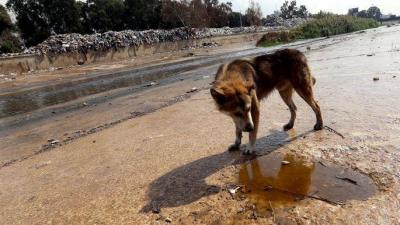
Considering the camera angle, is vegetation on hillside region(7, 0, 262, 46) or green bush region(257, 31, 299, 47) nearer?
green bush region(257, 31, 299, 47)

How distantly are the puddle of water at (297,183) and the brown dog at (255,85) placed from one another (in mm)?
712

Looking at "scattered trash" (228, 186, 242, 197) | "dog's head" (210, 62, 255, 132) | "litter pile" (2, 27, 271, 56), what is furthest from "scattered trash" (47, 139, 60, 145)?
"litter pile" (2, 27, 271, 56)

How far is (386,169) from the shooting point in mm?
4406

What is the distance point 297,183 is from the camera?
173 inches

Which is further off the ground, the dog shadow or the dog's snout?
the dog's snout

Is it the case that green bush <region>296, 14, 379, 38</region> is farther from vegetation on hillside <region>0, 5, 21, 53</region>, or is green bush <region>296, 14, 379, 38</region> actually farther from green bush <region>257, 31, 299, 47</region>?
vegetation on hillside <region>0, 5, 21, 53</region>

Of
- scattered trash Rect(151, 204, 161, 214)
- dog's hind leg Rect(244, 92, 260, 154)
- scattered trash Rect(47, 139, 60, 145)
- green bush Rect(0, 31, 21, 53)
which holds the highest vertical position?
green bush Rect(0, 31, 21, 53)

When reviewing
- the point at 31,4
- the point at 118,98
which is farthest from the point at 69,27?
the point at 118,98

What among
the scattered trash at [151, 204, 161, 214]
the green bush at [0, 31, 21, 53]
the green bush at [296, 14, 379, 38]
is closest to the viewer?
the scattered trash at [151, 204, 161, 214]

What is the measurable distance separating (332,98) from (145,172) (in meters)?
5.03

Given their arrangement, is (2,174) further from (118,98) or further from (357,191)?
(118,98)

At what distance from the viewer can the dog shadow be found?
437 cm

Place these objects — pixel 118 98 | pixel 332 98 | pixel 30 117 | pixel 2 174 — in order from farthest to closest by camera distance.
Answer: pixel 118 98 → pixel 30 117 → pixel 332 98 → pixel 2 174

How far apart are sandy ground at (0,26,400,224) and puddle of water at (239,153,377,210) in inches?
4.9
